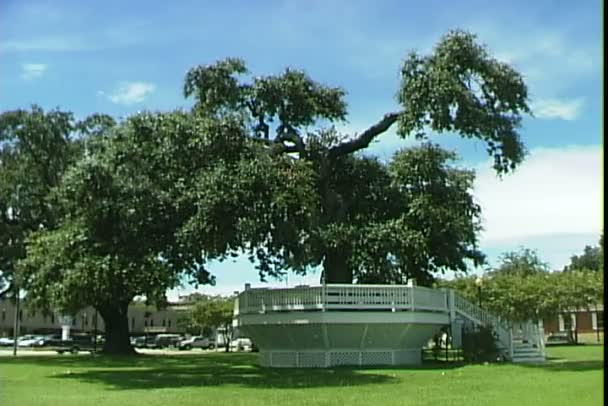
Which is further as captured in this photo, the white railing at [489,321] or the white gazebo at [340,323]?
the white railing at [489,321]

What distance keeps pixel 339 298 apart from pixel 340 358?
2151 millimetres

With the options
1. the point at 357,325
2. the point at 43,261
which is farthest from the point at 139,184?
the point at 357,325

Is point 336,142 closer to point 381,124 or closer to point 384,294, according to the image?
point 381,124

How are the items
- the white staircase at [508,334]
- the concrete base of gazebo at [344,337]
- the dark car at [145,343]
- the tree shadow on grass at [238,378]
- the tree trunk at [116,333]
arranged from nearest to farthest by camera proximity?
the tree shadow on grass at [238,378] → the concrete base of gazebo at [344,337] → the white staircase at [508,334] → the tree trunk at [116,333] → the dark car at [145,343]

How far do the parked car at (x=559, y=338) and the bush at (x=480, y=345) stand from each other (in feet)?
105

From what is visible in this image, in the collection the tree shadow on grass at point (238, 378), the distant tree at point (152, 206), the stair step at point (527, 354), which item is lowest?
the tree shadow on grass at point (238, 378)

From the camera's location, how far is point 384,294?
1027 inches

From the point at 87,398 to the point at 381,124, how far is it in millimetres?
17199

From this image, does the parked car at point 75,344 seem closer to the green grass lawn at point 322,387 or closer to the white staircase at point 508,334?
the white staircase at point 508,334

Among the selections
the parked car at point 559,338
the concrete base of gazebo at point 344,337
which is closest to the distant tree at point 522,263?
the parked car at point 559,338

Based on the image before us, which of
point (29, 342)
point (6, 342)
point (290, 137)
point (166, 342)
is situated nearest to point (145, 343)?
point (166, 342)

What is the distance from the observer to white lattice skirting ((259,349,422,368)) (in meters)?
26.2

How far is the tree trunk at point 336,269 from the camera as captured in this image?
29078 millimetres

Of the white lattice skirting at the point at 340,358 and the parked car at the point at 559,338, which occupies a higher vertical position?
the white lattice skirting at the point at 340,358
